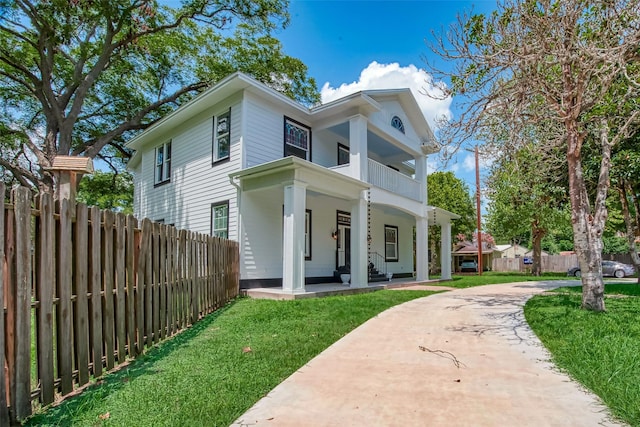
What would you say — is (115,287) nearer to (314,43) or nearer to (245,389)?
(245,389)

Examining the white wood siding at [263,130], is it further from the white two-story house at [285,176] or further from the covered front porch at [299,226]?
the covered front porch at [299,226]

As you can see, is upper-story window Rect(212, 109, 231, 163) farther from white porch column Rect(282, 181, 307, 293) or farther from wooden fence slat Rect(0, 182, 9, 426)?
wooden fence slat Rect(0, 182, 9, 426)

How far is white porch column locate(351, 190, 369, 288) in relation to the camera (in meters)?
11.5

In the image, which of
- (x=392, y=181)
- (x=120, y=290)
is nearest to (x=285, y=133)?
(x=392, y=181)

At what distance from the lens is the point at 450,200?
27.3 meters

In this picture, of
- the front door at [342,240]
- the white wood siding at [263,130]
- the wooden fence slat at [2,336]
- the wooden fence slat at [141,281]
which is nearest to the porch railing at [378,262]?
the front door at [342,240]

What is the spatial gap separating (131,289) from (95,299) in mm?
753

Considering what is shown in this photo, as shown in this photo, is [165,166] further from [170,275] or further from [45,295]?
[45,295]

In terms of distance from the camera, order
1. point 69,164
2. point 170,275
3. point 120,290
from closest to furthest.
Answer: point 120,290 → point 69,164 → point 170,275

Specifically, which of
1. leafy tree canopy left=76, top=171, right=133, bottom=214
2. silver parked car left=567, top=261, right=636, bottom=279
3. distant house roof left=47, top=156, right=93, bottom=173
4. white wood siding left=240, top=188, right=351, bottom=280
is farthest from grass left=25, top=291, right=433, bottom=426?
→ leafy tree canopy left=76, top=171, right=133, bottom=214

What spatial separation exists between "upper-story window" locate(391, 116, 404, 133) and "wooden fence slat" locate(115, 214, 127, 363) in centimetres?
1203

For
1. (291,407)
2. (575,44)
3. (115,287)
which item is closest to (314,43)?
(575,44)

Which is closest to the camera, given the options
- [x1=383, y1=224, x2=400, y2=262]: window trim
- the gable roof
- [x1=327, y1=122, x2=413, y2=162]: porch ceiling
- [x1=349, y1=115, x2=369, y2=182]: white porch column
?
the gable roof

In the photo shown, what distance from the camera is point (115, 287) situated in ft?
13.4
